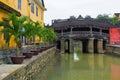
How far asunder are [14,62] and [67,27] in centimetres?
4080

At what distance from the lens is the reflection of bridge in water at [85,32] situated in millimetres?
50094

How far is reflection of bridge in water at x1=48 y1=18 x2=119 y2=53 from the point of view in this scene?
164ft

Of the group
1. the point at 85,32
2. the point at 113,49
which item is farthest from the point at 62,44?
the point at 113,49

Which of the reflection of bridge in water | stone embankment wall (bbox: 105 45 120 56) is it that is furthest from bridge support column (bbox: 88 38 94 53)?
stone embankment wall (bbox: 105 45 120 56)

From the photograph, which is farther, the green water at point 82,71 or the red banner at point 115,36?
the red banner at point 115,36

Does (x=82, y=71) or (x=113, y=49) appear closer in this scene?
(x=82, y=71)

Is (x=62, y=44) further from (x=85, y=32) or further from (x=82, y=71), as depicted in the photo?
(x=82, y=71)

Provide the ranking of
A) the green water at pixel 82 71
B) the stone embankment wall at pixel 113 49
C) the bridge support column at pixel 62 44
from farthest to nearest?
the bridge support column at pixel 62 44 → the stone embankment wall at pixel 113 49 → the green water at pixel 82 71

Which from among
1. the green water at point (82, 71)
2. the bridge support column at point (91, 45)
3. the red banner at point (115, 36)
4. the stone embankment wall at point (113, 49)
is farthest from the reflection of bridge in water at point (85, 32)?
the green water at point (82, 71)

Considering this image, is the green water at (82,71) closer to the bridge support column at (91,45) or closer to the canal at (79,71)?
the canal at (79,71)

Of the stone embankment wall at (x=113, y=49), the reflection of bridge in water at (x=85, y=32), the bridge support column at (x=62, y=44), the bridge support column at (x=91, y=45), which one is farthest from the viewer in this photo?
the reflection of bridge in water at (x=85, y=32)

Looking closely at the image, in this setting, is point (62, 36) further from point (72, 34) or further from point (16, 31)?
point (16, 31)

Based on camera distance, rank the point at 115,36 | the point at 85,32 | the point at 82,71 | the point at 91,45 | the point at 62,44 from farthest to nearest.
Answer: the point at 85,32
the point at 115,36
the point at 62,44
the point at 91,45
the point at 82,71

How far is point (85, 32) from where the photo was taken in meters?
51.4
